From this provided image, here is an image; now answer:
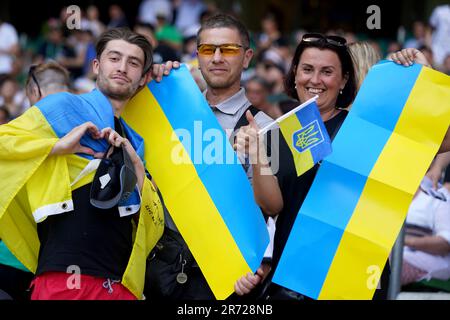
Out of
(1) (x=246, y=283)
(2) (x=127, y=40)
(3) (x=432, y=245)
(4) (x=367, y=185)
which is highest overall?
(2) (x=127, y=40)

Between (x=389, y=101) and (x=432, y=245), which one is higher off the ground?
(x=389, y=101)

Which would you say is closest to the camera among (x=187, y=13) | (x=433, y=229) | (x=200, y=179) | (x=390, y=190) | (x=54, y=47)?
(x=390, y=190)

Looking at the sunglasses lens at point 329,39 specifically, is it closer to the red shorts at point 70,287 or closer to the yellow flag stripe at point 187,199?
the yellow flag stripe at point 187,199

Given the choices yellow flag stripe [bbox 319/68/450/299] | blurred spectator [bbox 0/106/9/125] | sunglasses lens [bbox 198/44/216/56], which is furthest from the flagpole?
A: blurred spectator [bbox 0/106/9/125]

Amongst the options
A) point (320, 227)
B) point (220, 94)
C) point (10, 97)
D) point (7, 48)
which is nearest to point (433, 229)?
point (320, 227)

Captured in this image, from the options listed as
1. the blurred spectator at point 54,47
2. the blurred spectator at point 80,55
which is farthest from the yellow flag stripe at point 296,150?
the blurred spectator at point 54,47

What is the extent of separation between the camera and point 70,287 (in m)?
3.89

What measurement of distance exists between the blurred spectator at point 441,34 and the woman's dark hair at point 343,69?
753 centimetres

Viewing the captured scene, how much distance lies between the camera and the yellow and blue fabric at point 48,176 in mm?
3898

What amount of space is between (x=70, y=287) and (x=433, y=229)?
2965 millimetres

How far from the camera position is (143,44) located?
14.4 ft

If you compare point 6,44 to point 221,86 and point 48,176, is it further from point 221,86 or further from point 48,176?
point 48,176

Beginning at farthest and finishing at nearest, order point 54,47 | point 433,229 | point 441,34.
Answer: point 54,47
point 441,34
point 433,229
